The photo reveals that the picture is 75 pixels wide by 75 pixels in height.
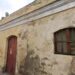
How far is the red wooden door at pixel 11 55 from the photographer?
9.15m

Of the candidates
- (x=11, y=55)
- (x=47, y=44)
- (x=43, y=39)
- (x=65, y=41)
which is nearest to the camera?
(x=65, y=41)

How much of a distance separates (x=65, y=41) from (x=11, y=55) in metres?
4.67

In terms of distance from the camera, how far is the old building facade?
5648mm

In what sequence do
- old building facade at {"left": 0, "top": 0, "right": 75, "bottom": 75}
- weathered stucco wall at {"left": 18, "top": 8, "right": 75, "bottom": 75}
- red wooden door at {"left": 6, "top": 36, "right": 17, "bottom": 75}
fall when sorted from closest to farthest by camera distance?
weathered stucco wall at {"left": 18, "top": 8, "right": 75, "bottom": 75} → old building facade at {"left": 0, "top": 0, "right": 75, "bottom": 75} → red wooden door at {"left": 6, "top": 36, "right": 17, "bottom": 75}

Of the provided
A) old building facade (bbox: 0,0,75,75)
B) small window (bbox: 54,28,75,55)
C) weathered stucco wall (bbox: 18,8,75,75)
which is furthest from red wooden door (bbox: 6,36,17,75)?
small window (bbox: 54,28,75,55)

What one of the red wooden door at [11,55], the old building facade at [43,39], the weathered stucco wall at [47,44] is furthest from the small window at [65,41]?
the red wooden door at [11,55]

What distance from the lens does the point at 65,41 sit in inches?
231

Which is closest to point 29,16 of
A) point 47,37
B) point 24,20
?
point 24,20

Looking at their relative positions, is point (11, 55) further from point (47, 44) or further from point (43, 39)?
point (47, 44)

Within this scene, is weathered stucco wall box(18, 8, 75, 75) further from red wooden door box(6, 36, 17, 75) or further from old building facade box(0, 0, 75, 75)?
red wooden door box(6, 36, 17, 75)

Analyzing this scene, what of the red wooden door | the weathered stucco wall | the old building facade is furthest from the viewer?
the red wooden door

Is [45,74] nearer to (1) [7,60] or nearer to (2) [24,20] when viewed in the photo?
(2) [24,20]

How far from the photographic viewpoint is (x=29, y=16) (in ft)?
25.6

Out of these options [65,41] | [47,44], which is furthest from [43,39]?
[65,41]
